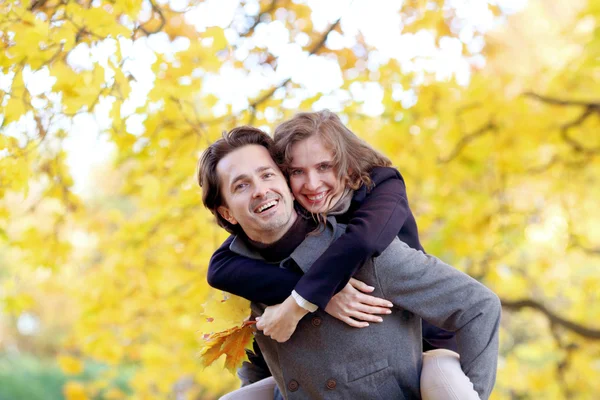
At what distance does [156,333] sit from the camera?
258 inches

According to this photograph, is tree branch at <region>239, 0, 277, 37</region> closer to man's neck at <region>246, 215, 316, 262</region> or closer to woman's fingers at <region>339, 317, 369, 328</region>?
man's neck at <region>246, 215, 316, 262</region>

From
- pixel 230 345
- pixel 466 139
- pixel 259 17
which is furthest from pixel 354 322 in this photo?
pixel 466 139

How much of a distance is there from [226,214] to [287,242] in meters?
0.26

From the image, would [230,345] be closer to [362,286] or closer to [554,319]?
[362,286]

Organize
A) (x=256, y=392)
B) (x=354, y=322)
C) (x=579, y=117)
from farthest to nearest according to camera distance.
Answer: (x=579, y=117)
(x=256, y=392)
(x=354, y=322)

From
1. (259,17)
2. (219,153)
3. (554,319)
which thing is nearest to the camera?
(219,153)

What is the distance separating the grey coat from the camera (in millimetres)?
2100

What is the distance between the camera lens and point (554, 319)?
246 inches

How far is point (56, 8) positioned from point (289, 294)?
153 cm

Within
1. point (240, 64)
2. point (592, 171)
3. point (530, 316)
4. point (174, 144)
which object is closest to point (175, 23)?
point (240, 64)

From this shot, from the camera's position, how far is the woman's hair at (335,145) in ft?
7.84

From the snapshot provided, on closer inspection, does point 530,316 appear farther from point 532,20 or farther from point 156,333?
point 156,333

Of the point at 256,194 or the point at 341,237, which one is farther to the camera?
the point at 256,194

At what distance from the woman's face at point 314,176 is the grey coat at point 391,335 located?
12 centimetres
